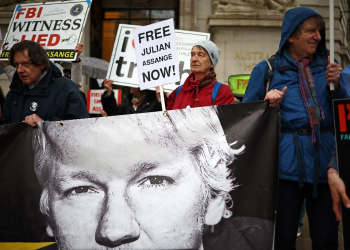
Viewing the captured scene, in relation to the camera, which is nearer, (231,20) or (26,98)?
(26,98)

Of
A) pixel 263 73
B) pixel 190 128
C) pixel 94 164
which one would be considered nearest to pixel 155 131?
pixel 190 128

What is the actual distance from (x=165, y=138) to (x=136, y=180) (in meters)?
0.37

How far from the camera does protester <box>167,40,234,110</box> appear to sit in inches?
150

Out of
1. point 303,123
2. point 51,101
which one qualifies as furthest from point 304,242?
point 51,101

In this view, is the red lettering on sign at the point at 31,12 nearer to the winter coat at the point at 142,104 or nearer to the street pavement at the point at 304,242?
the winter coat at the point at 142,104

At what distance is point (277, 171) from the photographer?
10.1ft

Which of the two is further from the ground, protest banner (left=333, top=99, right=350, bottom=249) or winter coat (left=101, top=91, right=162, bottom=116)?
winter coat (left=101, top=91, right=162, bottom=116)

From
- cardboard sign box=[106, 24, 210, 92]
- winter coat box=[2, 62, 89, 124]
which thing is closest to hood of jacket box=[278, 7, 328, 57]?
winter coat box=[2, 62, 89, 124]

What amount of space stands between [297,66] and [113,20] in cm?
1023

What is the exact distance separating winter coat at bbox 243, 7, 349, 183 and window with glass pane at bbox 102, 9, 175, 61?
9.67 metres

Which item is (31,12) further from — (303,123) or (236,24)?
(236,24)

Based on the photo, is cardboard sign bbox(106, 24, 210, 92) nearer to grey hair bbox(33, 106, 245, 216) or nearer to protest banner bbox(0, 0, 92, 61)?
protest banner bbox(0, 0, 92, 61)

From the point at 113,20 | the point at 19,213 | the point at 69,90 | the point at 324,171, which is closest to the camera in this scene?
the point at 324,171

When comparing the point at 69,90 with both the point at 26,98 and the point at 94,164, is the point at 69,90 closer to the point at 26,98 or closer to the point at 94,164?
the point at 26,98
